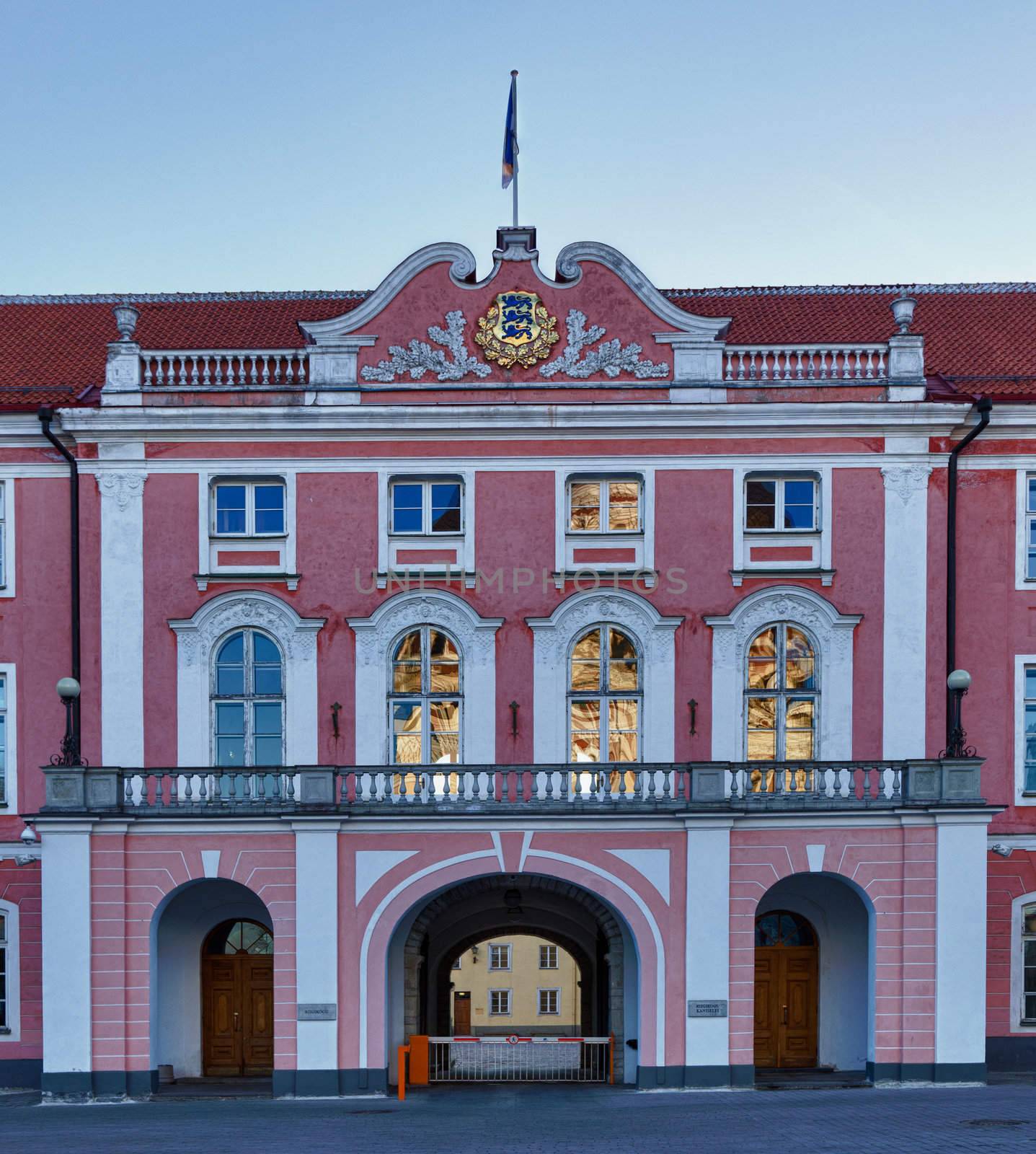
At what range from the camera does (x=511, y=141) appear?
2450 centimetres

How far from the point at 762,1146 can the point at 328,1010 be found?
724cm

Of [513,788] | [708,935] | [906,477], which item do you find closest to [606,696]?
[513,788]

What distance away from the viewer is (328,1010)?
21.5 metres

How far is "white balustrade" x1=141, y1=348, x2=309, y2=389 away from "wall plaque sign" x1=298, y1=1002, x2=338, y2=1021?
9.09 m

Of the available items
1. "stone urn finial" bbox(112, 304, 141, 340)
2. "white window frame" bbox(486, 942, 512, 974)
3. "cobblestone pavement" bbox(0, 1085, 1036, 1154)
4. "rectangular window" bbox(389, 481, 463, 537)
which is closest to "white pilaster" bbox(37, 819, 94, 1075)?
"cobblestone pavement" bbox(0, 1085, 1036, 1154)

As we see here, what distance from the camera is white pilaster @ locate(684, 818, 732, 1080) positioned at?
21.4 m

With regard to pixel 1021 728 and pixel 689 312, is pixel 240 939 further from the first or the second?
pixel 689 312

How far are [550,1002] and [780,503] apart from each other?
32893 millimetres

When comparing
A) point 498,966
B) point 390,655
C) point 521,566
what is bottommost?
point 498,966

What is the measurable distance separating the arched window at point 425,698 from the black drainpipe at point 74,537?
480 cm

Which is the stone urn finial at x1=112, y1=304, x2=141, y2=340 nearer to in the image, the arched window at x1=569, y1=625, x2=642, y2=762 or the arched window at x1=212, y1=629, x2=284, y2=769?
the arched window at x1=212, y1=629, x2=284, y2=769

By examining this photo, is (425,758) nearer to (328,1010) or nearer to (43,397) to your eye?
(328,1010)

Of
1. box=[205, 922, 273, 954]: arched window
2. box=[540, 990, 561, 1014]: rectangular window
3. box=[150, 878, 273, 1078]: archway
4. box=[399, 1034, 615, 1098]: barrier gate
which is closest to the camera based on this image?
box=[399, 1034, 615, 1098]: barrier gate

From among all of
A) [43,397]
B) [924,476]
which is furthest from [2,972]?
[924,476]
